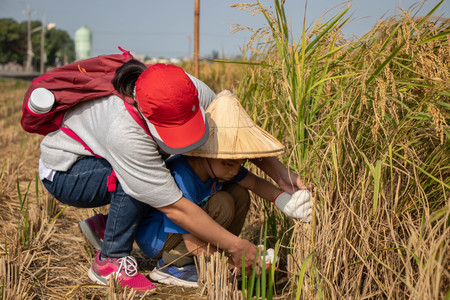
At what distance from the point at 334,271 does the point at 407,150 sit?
1.76 ft

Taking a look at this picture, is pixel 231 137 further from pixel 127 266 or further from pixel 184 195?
pixel 127 266

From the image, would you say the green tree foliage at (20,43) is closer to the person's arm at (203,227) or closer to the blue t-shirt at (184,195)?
the blue t-shirt at (184,195)

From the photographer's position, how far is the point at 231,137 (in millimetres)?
2004

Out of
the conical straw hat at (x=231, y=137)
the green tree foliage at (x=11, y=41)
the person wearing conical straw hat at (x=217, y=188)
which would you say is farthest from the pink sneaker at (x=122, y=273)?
the green tree foliage at (x=11, y=41)

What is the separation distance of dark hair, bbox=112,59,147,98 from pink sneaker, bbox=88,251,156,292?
2.65ft

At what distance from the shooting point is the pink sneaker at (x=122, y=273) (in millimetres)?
2148

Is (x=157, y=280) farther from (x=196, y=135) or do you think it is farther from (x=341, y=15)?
(x=341, y=15)

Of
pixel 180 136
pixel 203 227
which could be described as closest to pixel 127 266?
pixel 203 227

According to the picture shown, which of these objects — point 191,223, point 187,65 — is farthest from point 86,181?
point 187,65

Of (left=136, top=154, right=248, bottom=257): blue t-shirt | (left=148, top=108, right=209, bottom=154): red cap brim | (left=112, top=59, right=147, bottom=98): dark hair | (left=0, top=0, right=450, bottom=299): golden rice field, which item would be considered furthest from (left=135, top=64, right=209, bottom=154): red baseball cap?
(left=0, top=0, right=450, bottom=299): golden rice field

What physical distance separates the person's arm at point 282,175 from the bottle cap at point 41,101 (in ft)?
3.34

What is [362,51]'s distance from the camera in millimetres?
2109

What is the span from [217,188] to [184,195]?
30cm

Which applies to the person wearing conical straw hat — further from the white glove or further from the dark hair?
the dark hair
